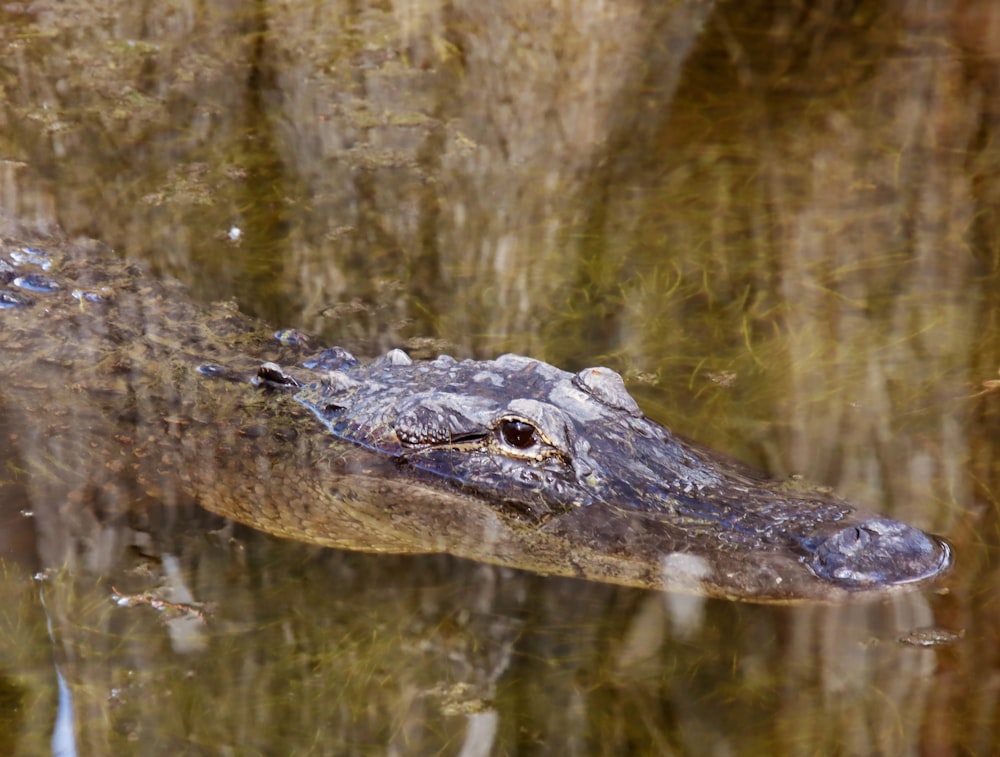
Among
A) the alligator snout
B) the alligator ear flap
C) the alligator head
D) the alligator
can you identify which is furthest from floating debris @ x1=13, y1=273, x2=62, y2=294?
the alligator snout

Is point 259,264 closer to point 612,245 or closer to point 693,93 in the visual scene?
point 612,245

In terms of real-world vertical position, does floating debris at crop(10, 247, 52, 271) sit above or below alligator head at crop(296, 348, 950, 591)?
above

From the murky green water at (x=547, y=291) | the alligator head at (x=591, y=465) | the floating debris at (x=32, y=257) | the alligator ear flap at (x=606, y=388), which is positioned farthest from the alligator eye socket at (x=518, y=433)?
the floating debris at (x=32, y=257)

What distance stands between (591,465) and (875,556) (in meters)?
0.96

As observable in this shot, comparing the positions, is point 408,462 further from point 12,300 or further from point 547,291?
point 12,300

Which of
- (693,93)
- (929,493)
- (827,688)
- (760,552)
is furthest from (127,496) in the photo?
(693,93)

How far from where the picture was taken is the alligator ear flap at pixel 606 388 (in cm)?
358

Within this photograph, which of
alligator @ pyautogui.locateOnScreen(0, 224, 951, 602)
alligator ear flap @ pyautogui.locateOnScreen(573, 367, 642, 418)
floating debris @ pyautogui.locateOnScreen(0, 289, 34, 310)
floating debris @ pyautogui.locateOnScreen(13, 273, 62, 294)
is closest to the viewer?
alligator @ pyautogui.locateOnScreen(0, 224, 951, 602)

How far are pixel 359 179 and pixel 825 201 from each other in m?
2.43

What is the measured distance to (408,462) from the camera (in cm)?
371

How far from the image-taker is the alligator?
10.6 ft

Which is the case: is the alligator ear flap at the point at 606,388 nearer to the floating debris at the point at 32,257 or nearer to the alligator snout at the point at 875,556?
the alligator snout at the point at 875,556

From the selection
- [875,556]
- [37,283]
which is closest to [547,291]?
[875,556]

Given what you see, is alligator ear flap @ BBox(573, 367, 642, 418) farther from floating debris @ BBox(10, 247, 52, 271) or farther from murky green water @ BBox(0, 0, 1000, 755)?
floating debris @ BBox(10, 247, 52, 271)
